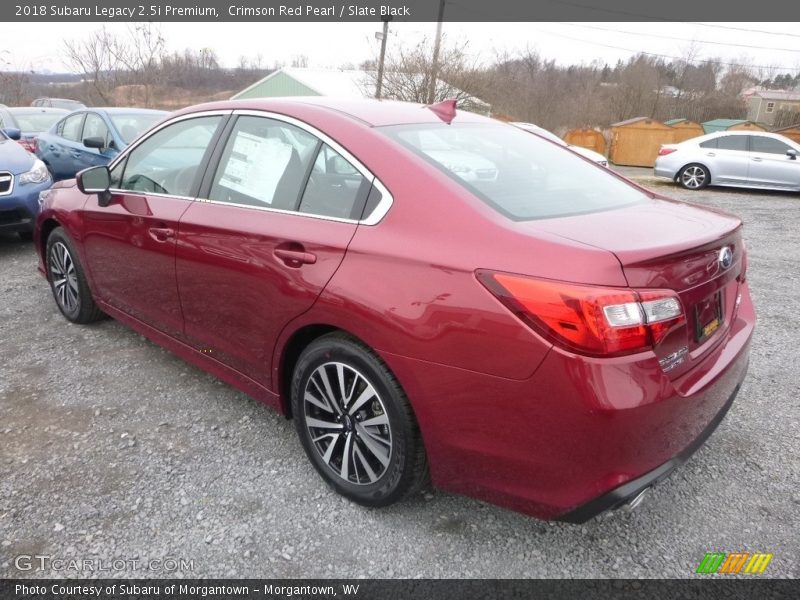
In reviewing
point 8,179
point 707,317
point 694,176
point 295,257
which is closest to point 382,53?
point 694,176

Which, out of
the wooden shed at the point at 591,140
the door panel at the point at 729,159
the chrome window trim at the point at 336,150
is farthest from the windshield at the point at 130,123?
the wooden shed at the point at 591,140

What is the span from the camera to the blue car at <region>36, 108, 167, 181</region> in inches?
305

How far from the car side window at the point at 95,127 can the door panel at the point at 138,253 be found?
506cm

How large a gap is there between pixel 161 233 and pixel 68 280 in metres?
1.65

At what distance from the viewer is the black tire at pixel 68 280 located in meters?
3.97

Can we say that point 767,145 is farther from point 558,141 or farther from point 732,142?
point 558,141

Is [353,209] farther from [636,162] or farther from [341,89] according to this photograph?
[341,89]

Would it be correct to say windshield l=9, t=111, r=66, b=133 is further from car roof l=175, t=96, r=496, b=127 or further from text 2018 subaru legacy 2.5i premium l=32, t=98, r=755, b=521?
car roof l=175, t=96, r=496, b=127

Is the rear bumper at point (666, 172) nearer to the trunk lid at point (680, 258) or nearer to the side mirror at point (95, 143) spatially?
the side mirror at point (95, 143)

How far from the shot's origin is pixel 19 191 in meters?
5.85

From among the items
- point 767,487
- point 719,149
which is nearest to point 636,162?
point 719,149

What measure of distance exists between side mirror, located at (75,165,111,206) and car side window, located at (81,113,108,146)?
5.07 meters

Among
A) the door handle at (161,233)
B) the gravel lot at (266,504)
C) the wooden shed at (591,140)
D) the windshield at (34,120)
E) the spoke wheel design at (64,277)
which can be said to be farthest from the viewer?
the wooden shed at (591,140)

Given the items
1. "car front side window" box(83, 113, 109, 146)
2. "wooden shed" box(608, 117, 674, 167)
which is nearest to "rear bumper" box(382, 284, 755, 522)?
"car front side window" box(83, 113, 109, 146)
